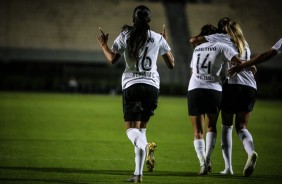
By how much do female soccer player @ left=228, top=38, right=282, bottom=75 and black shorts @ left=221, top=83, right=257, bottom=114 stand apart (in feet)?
1.54

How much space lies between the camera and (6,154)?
12.7 meters

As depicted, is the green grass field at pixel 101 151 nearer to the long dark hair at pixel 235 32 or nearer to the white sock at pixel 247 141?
the white sock at pixel 247 141

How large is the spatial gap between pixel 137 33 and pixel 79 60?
40.6m

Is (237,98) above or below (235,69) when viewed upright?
below

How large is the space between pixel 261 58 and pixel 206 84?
1046 millimetres

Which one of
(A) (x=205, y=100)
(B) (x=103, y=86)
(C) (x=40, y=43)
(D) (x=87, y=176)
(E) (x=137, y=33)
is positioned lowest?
(D) (x=87, y=176)

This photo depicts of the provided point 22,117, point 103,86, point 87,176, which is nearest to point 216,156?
point 87,176

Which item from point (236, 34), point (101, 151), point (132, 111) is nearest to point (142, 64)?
point (132, 111)

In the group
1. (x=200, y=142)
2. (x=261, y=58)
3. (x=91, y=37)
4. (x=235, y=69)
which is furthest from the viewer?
(x=91, y=37)

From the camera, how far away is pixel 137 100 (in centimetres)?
952

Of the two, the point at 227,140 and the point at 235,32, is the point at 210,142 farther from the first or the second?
the point at 235,32

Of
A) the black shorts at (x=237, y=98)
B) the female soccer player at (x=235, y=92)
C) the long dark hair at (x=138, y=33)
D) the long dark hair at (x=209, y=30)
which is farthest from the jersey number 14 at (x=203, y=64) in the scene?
the long dark hair at (x=138, y=33)

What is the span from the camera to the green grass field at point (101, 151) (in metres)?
10.1

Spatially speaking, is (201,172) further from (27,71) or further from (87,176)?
(27,71)
